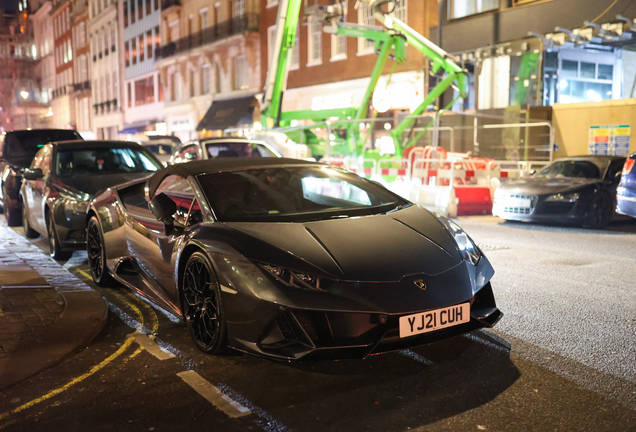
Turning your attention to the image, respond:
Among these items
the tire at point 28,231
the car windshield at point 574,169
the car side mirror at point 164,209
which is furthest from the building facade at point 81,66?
the car side mirror at point 164,209

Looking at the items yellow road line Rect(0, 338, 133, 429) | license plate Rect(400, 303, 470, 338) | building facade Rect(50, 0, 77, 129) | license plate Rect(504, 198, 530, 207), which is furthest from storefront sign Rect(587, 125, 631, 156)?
building facade Rect(50, 0, 77, 129)

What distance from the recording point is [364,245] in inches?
149

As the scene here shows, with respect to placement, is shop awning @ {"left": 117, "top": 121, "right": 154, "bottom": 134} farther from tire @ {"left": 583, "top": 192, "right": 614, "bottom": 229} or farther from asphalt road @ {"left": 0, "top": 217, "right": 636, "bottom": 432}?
asphalt road @ {"left": 0, "top": 217, "right": 636, "bottom": 432}

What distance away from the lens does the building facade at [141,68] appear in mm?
46438

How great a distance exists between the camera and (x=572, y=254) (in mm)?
7957

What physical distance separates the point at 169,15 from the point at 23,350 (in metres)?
42.8

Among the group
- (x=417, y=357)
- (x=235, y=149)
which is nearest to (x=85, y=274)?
(x=417, y=357)

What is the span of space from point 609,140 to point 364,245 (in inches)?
588

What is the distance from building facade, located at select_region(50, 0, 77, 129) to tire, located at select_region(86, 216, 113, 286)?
65.3 metres

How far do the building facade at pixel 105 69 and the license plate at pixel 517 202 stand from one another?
1871 inches

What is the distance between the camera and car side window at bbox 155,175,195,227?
180 inches

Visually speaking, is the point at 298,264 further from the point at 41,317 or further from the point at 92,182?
the point at 92,182

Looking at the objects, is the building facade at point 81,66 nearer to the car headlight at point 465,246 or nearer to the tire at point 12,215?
the tire at point 12,215

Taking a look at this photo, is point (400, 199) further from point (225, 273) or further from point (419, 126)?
point (419, 126)
